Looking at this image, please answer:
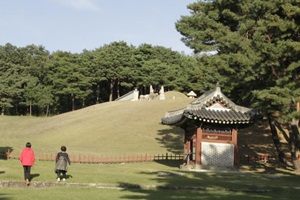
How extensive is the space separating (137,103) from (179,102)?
8.51 m

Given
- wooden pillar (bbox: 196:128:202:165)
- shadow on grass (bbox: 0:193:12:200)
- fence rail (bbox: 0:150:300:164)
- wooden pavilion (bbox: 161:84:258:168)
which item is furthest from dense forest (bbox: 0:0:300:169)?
shadow on grass (bbox: 0:193:12:200)

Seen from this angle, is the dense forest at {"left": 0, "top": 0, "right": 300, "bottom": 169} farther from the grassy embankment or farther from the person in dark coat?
the person in dark coat

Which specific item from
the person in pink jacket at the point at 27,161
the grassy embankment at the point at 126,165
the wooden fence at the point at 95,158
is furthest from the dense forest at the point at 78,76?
the person in pink jacket at the point at 27,161

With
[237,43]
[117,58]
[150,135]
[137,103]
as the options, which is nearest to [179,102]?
[137,103]

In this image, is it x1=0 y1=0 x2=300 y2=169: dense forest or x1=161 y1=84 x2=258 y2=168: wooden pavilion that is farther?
x1=161 y1=84 x2=258 y2=168: wooden pavilion

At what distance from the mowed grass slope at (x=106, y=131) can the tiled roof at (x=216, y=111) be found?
1423 cm

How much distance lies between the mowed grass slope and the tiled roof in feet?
46.7

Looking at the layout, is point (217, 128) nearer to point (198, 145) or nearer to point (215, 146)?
point (215, 146)

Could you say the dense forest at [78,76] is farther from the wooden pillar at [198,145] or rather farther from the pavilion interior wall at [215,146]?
the wooden pillar at [198,145]

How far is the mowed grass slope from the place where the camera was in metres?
42.4

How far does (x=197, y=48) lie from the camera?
1260 inches

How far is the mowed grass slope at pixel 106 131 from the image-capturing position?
42356mm

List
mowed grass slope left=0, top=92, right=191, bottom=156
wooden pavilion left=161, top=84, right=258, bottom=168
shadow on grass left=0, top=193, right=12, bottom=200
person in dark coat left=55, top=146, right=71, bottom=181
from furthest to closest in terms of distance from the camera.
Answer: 1. mowed grass slope left=0, top=92, right=191, bottom=156
2. wooden pavilion left=161, top=84, right=258, bottom=168
3. person in dark coat left=55, top=146, right=71, bottom=181
4. shadow on grass left=0, top=193, right=12, bottom=200

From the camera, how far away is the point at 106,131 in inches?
2000
